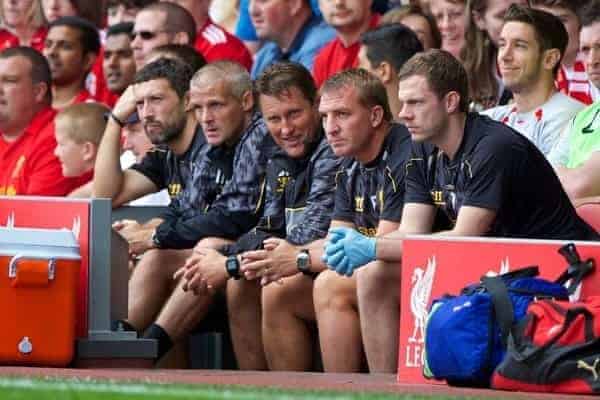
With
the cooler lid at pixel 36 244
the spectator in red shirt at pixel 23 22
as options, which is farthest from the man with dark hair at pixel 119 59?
the cooler lid at pixel 36 244

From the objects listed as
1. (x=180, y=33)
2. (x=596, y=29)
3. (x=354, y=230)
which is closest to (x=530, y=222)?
(x=354, y=230)

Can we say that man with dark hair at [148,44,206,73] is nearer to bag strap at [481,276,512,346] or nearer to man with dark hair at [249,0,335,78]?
man with dark hair at [249,0,335,78]

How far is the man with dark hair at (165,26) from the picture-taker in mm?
11930

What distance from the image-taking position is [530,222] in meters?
7.76

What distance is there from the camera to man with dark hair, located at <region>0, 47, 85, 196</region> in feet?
38.8

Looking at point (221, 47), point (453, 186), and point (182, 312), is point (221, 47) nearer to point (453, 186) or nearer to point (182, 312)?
point (182, 312)

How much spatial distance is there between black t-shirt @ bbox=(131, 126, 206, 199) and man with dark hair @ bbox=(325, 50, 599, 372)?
218 centimetres

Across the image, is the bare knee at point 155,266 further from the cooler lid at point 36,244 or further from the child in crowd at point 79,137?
the child in crowd at point 79,137

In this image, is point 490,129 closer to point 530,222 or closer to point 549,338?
point 530,222

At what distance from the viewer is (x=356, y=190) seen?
8859mm

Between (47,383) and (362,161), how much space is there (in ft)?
8.85

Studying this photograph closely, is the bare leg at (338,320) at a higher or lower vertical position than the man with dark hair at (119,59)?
lower

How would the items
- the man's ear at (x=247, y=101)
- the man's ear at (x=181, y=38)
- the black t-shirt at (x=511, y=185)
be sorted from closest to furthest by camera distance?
1. the black t-shirt at (x=511, y=185)
2. the man's ear at (x=247, y=101)
3. the man's ear at (x=181, y=38)

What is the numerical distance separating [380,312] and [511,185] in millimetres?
939
